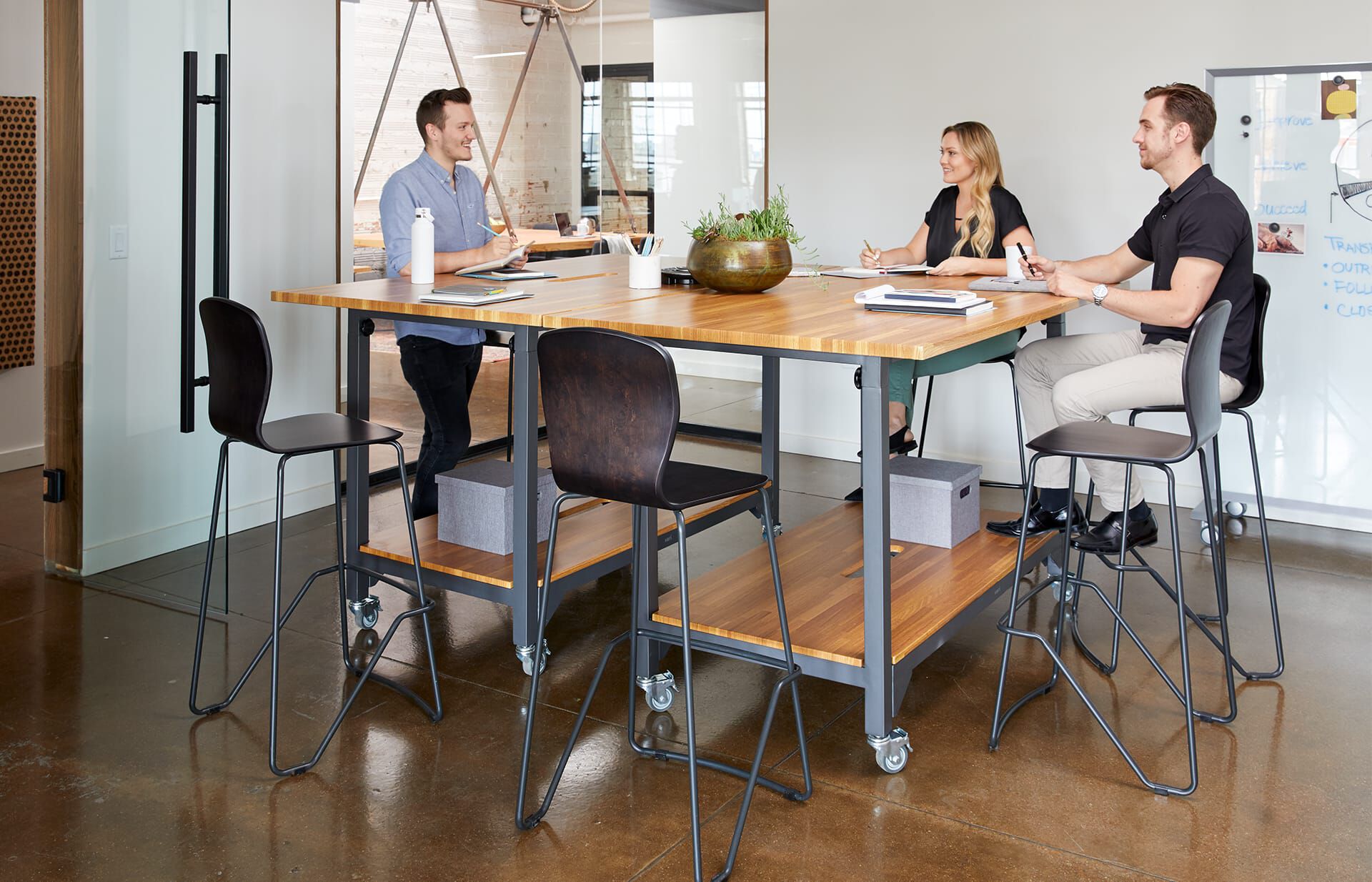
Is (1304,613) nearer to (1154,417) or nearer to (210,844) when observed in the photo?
(1154,417)

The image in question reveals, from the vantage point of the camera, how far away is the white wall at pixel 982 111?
16.3 feet

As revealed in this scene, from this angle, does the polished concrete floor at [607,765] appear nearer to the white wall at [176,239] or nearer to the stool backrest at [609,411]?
the white wall at [176,239]

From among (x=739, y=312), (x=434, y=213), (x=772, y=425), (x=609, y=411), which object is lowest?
(x=772, y=425)

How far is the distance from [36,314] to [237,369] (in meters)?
3.13

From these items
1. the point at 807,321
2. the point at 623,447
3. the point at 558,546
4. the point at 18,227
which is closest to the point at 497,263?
the point at 558,546

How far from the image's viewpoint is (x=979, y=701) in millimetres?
3348

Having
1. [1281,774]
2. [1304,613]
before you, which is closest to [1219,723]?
[1281,774]

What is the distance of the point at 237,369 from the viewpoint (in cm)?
307

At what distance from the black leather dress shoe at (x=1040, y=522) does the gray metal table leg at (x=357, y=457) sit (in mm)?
1858

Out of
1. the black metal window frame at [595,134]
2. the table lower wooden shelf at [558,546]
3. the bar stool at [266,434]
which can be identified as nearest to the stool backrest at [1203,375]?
the table lower wooden shelf at [558,546]

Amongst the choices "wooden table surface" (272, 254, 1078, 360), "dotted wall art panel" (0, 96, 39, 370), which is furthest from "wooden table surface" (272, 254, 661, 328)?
"dotted wall art panel" (0, 96, 39, 370)

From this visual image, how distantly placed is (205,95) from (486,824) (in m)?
2.40

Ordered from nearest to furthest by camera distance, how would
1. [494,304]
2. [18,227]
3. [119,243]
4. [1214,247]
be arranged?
[494,304] → [1214,247] → [119,243] → [18,227]

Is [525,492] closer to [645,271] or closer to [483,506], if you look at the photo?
[483,506]
